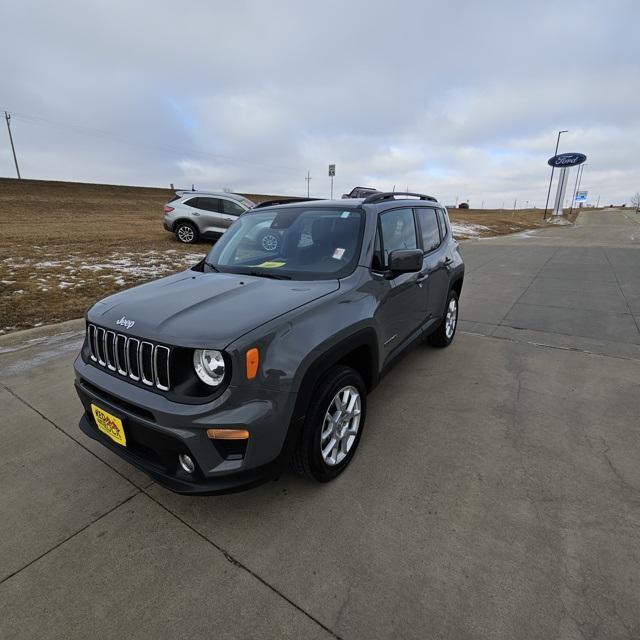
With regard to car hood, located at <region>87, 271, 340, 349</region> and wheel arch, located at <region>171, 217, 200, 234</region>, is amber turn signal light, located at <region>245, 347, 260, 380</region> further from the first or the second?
wheel arch, located at <region>171, 217, 200, 234</region>

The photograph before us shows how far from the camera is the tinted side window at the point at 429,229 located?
3.97m

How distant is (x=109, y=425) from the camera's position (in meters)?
2.19

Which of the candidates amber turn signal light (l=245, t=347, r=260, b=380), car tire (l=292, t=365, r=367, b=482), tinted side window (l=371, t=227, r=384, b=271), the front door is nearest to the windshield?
tinted side window (l=371, t=227, r=384, b=271)

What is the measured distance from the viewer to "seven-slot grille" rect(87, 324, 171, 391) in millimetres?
1969

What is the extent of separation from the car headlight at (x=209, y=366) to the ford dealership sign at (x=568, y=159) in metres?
57.4

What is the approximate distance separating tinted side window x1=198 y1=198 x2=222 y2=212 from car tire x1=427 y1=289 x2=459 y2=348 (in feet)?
32.3

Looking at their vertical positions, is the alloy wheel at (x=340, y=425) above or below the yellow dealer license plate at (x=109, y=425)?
below

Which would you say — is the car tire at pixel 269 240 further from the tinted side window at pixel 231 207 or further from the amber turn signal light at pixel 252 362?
the tinted side window at pixel 231 207

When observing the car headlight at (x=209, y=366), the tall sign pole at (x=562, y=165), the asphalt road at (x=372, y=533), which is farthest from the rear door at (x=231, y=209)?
the tall sign pole at (x=562, y=165)

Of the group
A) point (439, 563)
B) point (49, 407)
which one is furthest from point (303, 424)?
point (49, 407)

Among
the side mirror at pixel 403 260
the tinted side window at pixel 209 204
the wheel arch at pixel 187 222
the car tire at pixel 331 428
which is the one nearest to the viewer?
the car tire at pixel 331 428

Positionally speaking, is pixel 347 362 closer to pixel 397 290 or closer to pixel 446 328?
pixel 397 290

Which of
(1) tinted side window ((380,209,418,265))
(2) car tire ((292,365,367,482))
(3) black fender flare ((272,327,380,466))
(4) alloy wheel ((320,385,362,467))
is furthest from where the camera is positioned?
(1) tinted side window ((380,209,418,265))

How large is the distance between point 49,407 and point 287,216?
2.63 m
